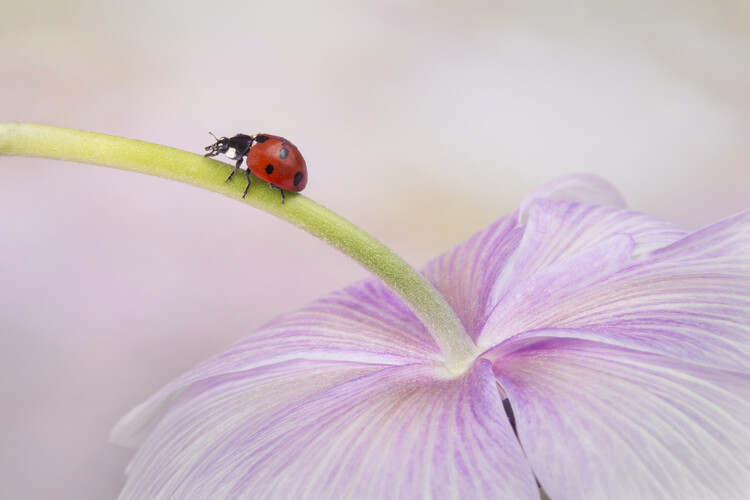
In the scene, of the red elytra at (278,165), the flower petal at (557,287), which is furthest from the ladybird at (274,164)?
the flower petal at (557,287)

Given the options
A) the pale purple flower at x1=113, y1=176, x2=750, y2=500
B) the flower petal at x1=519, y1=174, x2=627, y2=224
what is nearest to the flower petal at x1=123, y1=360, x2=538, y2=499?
the pale purple flower at x1=113, y1=176, x2=750, y2=500

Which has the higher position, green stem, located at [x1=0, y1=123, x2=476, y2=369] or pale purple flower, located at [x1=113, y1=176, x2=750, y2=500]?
green stem, located at [x1=0, y1=123, x2=476, y2=369]

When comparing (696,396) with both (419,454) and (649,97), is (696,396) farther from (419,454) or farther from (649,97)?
(649,97)

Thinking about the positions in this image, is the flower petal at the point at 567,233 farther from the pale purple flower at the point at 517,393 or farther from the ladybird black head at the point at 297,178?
the ladybird black head at the point at 297,178

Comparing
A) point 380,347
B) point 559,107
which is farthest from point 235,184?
point 559,107

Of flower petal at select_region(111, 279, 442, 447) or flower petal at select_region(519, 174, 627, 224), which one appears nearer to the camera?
flower petal at select_region(111, 279, 442, 447)

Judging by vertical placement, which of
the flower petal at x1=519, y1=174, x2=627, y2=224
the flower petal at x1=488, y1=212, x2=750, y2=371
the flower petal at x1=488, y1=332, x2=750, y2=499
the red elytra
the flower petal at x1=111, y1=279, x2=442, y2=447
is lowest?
the flower petal at x1=488, y1=332, x2=750, y2=499

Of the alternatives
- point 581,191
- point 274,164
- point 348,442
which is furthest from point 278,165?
point 581,191

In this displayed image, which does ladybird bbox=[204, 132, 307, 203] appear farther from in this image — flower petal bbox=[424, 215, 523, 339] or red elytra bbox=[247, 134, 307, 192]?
flower petal bbox=[424, 215, 523, 339]

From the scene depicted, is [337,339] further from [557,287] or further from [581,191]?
[581,191]
